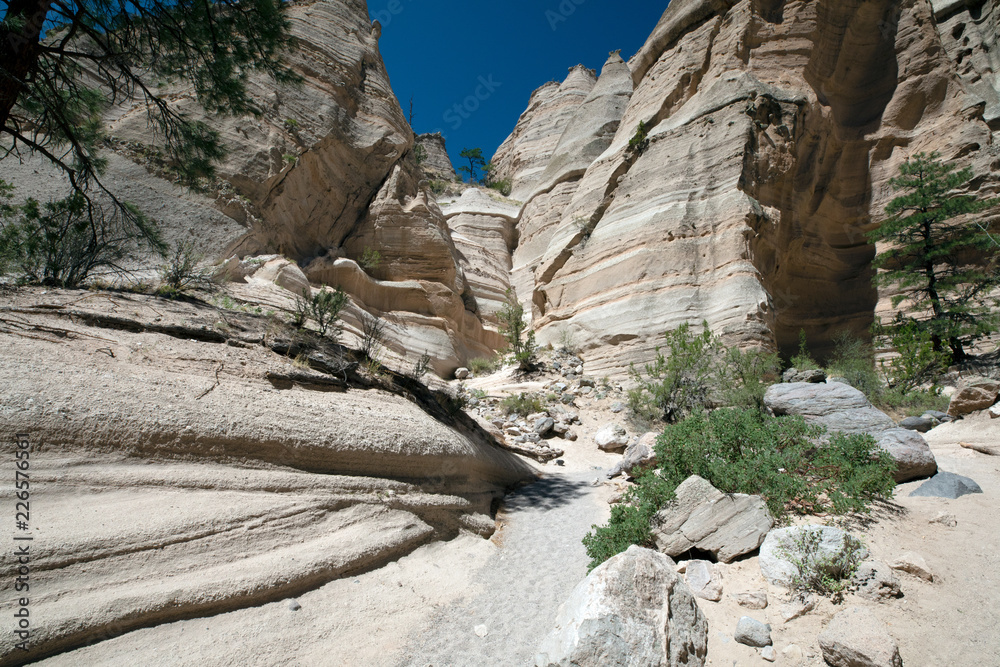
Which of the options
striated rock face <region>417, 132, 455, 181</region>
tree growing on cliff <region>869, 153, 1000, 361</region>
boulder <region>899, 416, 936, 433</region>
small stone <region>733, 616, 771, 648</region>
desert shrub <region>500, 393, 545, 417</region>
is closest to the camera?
small stone <region>733, 616, 771, 648</region>

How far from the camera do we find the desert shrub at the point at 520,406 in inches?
391

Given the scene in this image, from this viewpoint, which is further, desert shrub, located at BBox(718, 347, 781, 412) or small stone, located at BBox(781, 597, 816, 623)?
desert shrub, located at BBox(718, 347, 781, 412)

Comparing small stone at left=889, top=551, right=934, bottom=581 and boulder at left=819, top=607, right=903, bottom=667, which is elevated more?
small stone at left=889, top=551, right=934, bottom=581

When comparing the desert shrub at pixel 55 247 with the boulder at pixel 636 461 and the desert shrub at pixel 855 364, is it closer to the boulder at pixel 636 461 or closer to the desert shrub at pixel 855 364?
the boulder at pixel 636 461

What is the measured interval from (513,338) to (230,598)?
1139 cm

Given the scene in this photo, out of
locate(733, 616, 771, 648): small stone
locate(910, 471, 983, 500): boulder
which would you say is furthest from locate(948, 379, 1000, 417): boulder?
locate(733, 616, 771, 648): small stone

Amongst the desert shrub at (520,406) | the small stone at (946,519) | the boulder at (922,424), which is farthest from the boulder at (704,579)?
the desert shrub at (520,406)

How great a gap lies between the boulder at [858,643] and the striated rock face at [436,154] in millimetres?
34304

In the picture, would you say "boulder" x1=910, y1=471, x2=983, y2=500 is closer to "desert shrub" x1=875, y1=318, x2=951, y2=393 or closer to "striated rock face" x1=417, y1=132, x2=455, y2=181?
"desert shrub" x1=875, y1=318, x2=951, y2=393

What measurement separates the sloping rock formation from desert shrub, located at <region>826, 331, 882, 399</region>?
839cm

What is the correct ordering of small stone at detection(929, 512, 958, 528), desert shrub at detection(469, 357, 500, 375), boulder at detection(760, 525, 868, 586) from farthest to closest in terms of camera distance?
desert shrub at detection(469, 357, 500, 375) < small stone at detection(929, 512, 958, 528) < boulder at detection(760, 525, 868, 586)

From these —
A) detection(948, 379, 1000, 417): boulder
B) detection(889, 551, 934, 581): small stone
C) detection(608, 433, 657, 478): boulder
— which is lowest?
detection(889, 551, 934, 581): small stone

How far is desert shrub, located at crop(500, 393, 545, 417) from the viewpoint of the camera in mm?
9930

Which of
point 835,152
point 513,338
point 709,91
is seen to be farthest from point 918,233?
point 513,338
